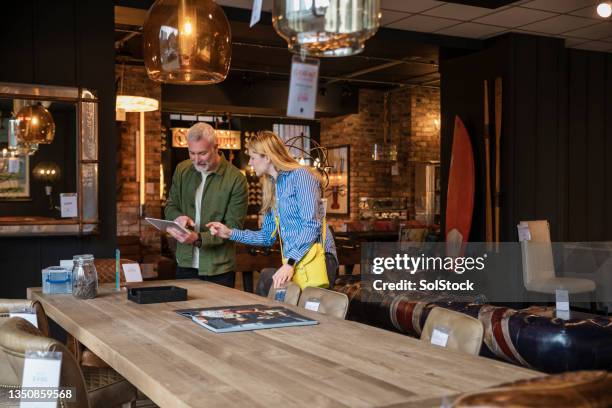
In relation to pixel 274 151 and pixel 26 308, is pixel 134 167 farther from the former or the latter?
pixel 26 308

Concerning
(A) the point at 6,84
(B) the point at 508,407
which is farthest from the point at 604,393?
(A) the point at 6,84

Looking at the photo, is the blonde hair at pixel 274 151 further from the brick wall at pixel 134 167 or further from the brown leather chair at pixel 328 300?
the brick wall at pixel 134 167

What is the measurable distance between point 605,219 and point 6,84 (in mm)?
6879

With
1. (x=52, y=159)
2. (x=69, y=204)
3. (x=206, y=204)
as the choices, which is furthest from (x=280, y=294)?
(x=52, y=159)

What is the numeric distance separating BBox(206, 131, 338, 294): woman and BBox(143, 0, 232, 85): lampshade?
0.85 meters

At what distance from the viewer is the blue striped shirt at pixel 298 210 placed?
3.69 meters

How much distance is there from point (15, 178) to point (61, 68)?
3.11 ft

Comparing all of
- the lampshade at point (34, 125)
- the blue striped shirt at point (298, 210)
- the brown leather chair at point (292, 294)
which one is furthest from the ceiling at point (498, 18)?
the brown leather chair at point (292, 294)

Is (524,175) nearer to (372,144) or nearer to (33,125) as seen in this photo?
(33,125)

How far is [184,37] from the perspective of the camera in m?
2.88

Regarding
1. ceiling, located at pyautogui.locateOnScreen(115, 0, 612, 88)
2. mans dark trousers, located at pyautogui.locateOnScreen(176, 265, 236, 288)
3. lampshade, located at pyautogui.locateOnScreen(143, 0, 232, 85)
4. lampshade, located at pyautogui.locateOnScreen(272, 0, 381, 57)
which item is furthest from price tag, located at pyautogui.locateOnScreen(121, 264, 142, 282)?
ceiling, located at pyautogui.locateOnScreen(115, 0, 612, 88)

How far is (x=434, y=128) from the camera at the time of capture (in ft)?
43.0

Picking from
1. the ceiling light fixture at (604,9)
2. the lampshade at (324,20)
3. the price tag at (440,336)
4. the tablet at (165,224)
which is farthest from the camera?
the ceiling light fixture at (604,9)

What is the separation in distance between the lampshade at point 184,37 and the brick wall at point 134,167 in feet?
22.9
